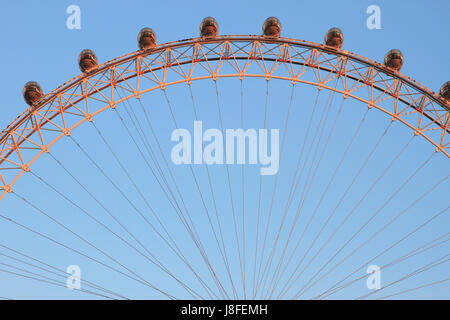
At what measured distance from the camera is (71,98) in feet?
110

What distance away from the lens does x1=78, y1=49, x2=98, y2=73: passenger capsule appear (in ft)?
111

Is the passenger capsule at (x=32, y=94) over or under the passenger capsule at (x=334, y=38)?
under

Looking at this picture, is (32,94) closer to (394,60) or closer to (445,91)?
(394,60)

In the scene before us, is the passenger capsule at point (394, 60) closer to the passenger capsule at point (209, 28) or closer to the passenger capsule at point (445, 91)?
the passenger capsule at point (445, 91)

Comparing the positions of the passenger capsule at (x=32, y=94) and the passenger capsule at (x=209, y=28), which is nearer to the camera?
the passenger capsule at (x=32, y=94)

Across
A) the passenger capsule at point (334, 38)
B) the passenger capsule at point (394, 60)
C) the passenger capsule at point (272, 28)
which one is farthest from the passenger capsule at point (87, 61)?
the passenger capsule at point (394, 60)

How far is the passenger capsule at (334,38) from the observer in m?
34.3

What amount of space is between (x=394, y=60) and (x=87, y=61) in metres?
17.1

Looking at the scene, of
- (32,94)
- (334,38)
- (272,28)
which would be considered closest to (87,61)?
(32,94)

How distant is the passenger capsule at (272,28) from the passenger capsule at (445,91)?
32.0 ft
